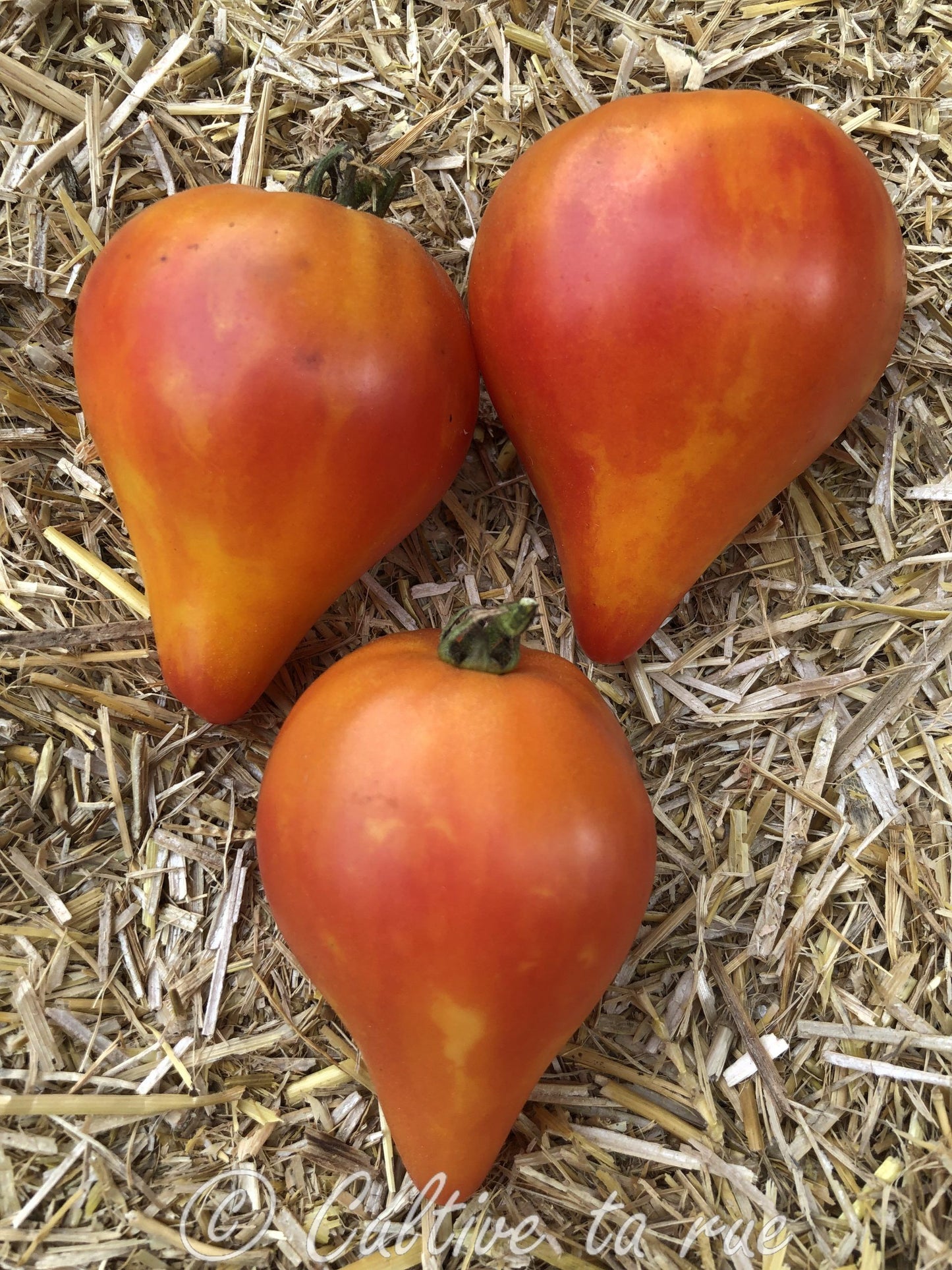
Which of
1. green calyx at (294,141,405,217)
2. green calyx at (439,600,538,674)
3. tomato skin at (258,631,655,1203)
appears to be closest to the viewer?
tomato skin at (258,631,655,1203)

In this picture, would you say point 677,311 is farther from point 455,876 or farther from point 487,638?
point 455,876

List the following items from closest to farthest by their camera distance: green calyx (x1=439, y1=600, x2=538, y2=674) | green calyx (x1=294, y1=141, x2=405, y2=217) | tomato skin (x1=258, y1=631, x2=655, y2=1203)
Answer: tomato skin (x1=258, y1=631, x2=655, y2=1203) < green calyx (x1=439, y1=600, x2=538, y2=674) < green calyx (x1=294, y1=141, x2=405, y2=217)

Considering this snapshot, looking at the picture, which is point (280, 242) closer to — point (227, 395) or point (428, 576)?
point (227, 395)

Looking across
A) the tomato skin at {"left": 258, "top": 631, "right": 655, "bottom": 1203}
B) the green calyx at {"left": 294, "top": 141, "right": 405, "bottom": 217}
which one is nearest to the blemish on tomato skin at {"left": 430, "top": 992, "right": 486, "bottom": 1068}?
the tomato skin at {"left": 258, "top": 631, "right": 655, "bottom": 1203}

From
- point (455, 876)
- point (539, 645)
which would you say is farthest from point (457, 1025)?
point (539, 645)

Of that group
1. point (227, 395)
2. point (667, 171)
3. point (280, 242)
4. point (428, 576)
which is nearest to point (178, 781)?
point (428, 576)

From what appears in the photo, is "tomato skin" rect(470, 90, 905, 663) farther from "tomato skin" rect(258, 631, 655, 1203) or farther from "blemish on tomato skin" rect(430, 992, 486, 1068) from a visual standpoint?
"blemish on tomato skin" rect(430, 992, 486, 1068)
